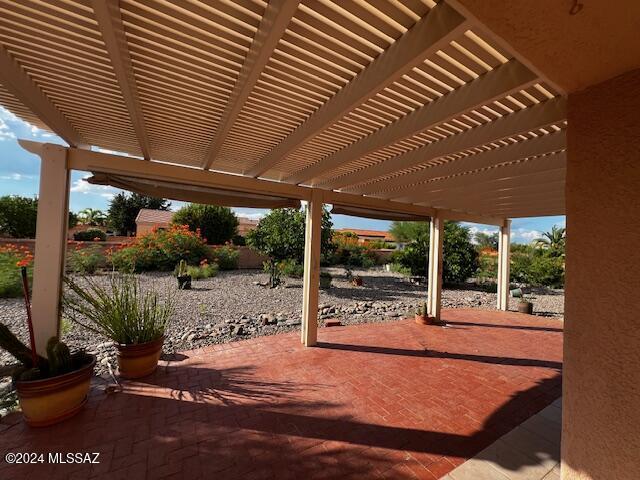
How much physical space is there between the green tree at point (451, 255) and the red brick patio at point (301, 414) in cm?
917

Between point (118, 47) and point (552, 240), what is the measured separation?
23.2 metres

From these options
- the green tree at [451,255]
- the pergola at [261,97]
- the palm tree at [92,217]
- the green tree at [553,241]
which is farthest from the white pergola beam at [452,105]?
the palm tree at [92,217]

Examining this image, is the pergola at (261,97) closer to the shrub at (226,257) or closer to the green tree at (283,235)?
the green tree at (283,235)

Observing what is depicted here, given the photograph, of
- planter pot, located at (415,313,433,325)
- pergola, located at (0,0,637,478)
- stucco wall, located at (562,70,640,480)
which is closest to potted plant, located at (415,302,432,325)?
planter pot, located at (415,313,433,325)

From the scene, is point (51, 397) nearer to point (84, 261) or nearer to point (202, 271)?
point (84, 261)

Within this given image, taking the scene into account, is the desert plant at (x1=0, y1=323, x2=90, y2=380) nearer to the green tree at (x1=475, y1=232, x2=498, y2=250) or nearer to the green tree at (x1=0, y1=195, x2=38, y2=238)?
the green tree at (x1=0, y1=195, x2=38, y2=238)

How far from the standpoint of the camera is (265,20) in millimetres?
1609

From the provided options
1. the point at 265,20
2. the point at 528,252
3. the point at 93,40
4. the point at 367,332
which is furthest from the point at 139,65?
the point at 528,252

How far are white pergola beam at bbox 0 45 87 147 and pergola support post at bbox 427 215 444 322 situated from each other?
23.8 feet

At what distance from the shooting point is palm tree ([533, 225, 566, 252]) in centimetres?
1670

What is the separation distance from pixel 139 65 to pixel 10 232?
18728 millimetres

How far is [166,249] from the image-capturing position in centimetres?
1321

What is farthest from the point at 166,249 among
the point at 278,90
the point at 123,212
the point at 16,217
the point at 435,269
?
the point at 123,212

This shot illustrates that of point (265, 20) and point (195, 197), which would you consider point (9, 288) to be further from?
point (265, 20)
